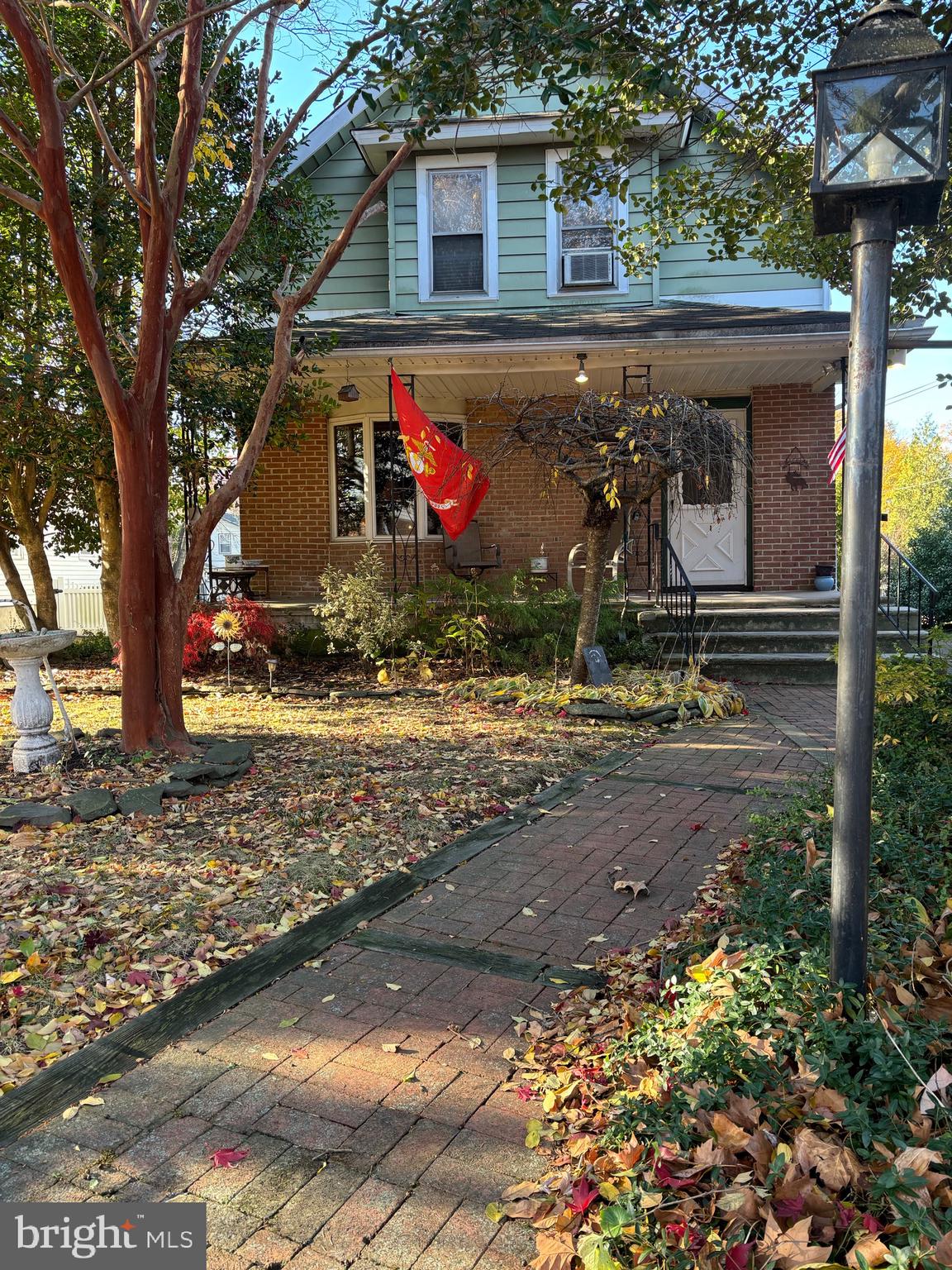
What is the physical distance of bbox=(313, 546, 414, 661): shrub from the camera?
1017cm

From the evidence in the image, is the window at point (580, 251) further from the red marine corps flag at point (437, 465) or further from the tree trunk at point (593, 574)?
the tree trunk at point (593, 574)

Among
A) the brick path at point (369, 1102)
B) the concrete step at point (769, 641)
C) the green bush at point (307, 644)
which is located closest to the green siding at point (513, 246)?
the green bush at point (307, 644)

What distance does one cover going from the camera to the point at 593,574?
28.3 feet

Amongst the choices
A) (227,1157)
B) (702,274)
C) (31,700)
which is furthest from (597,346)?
(227,1157)

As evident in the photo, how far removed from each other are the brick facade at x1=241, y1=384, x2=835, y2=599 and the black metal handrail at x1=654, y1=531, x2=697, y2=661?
1439 millimetres

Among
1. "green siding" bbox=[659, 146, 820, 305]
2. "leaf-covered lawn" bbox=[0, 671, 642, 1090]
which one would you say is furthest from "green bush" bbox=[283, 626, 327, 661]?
"green siding" bbox=[659, 146, 820, 305]

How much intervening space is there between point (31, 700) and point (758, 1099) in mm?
5270

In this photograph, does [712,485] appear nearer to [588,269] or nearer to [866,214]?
[588,269]

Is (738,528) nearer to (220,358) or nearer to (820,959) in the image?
(220,358)

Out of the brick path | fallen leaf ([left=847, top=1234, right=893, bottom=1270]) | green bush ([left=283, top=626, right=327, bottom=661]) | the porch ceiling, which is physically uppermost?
the porch ceiling

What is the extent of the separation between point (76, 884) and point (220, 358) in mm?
6878

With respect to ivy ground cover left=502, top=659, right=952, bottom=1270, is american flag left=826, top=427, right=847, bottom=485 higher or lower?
higher

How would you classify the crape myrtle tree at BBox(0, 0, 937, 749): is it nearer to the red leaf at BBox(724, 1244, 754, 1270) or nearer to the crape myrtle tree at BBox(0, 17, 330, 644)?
the crape myrtle tree at BBox(0, 17, 330, 644)

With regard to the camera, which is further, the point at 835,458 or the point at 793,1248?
the point at 835,458
